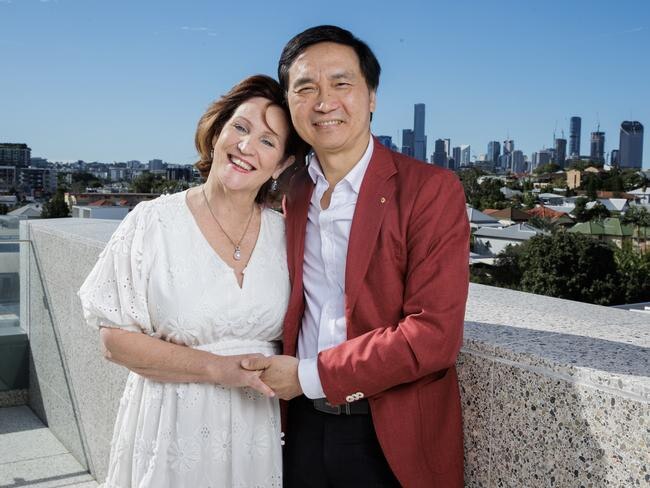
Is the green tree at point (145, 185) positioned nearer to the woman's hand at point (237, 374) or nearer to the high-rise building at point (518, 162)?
the woman's hand at point (237, 374)

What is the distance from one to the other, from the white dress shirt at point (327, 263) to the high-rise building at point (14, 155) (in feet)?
199

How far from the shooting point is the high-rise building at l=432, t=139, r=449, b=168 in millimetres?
134625

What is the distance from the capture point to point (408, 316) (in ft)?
4.01

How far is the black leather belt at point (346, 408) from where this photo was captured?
1.32 meters

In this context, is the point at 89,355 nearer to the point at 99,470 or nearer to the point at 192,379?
the point at 99,470

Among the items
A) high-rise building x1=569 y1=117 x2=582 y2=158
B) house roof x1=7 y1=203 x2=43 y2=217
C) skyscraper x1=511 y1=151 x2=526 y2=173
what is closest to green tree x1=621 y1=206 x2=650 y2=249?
house roof x1=7 y1=203 x2=43 y2=217

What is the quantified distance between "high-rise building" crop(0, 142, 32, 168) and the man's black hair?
6066 cm

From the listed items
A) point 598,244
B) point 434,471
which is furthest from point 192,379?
point 598,244

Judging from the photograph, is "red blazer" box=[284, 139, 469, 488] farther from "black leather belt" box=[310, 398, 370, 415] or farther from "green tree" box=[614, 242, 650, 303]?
"green tree" box=[614, 242, 650, 303]


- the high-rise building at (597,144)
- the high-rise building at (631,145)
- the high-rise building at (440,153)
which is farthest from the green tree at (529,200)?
the high-rise building at (597,144)

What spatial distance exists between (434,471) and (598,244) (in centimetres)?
3806

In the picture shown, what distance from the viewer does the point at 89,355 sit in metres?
3.14

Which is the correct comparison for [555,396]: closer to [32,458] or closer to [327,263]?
[327,263]

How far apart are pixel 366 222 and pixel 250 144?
1.14 feet
